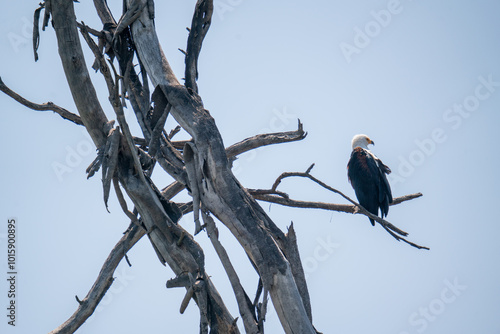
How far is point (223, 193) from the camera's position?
10.6 feet

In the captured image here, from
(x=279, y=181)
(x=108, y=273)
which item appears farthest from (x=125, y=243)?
(x=279, y=181)

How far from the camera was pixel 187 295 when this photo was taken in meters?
3.03

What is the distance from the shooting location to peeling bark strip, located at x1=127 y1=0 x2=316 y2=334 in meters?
3.05

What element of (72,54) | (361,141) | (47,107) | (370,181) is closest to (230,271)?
(72,54)

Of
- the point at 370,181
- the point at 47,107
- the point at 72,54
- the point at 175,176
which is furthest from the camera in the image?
the point at 370,181

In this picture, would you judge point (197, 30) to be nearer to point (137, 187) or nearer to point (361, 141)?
point (137, 187)

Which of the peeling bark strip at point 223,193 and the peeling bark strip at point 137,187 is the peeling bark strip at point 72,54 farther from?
the peeling bark strip at point 223,193

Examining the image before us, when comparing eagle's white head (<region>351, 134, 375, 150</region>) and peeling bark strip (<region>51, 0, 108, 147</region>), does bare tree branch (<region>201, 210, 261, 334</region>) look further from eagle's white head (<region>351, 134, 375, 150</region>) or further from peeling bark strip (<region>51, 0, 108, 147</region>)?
eagle's white head (<region>351, 134, 375, 150</region>)

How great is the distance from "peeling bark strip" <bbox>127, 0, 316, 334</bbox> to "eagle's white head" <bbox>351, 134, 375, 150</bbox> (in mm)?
5423

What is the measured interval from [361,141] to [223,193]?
18.7ft

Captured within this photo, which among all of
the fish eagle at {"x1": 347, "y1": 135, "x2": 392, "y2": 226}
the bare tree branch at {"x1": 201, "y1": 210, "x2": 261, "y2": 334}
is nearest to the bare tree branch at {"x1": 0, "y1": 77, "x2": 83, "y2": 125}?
the bare tree branch at {"x1": 201, "y1": 210, "x2": 261, "y2": 334}

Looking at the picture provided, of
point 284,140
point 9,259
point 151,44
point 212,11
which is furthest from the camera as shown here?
point 9,259

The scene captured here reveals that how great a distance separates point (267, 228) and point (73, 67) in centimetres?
139

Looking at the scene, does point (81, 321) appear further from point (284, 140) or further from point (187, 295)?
point (284, 140)
